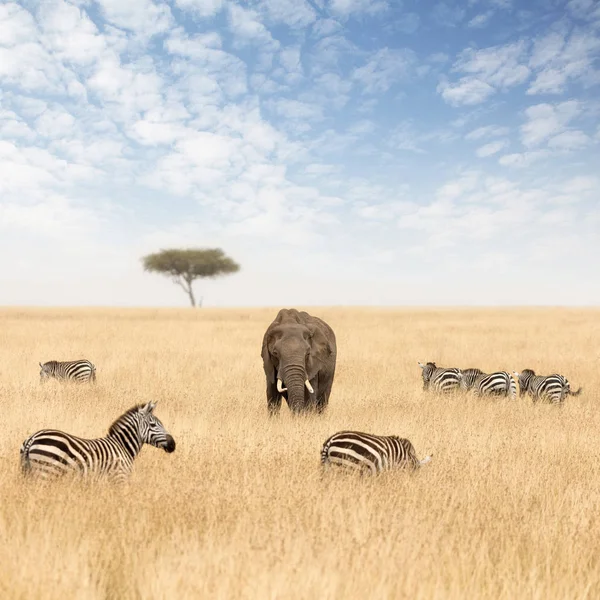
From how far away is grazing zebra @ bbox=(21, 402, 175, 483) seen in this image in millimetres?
6215

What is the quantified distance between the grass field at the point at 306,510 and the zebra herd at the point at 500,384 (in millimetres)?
824

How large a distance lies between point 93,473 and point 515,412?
30.2 feet

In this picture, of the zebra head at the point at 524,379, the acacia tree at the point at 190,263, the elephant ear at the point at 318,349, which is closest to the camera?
the elephant ear at the point at 318,349

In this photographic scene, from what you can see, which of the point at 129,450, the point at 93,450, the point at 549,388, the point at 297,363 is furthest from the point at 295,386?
the point at 549,388

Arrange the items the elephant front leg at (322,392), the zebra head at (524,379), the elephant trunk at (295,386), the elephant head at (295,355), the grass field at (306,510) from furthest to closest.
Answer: the zebra head at (524,379)
the elephant front leg at (322,392)
the elephant head at (295,355)
the elephant trunk at (295,386)
the grass field at (306,510)

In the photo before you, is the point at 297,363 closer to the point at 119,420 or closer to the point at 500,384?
the point at 119,420

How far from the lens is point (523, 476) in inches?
303

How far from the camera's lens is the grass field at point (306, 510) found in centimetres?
436

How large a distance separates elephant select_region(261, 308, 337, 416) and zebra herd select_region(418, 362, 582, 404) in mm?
3585

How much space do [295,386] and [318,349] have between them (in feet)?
4.14

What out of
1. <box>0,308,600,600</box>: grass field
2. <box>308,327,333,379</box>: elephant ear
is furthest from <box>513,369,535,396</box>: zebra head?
<box>308,327,333,379</box>: elephant ear

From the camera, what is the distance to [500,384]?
14.4 meters

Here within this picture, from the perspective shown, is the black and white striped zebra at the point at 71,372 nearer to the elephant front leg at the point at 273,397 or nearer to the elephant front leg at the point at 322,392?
the elephant front leg at the point at 273,397

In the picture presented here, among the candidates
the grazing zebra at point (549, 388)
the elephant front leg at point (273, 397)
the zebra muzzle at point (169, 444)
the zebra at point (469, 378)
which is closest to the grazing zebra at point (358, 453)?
the zebra muzzle at point (169, 444)
